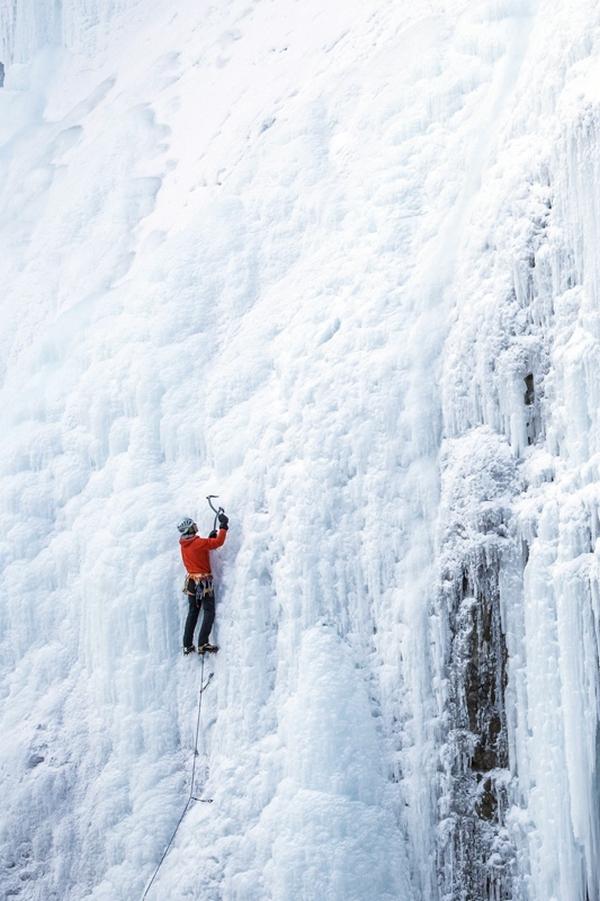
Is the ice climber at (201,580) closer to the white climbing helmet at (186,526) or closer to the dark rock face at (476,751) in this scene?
the white climbing helmet at (186,526)

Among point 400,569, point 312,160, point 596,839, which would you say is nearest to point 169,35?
point 312,160

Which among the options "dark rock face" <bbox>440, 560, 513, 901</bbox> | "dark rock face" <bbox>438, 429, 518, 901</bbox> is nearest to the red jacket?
"dark rock face" <bbox>438, 429, 518, 901</bbox>

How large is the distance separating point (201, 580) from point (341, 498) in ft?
4.37

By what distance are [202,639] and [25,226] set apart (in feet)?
24.0

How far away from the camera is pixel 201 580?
9078mm

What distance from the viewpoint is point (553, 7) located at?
31.5ft

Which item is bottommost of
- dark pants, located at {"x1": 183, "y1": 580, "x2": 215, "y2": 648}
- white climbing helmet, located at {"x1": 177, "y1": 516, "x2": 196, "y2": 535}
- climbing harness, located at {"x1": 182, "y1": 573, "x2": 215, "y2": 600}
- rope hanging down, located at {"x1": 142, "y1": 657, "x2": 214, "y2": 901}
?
rope hanging down, located at {"x1": 142, "y1": 657, "x2": 214, "y2": 901}

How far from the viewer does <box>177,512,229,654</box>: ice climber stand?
905 centimetres

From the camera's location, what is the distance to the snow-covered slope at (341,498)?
25.3 ft

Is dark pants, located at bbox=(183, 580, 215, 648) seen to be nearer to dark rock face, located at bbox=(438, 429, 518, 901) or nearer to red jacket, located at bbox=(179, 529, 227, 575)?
red jacket, located at bbox=(179, 529, 227, 575)

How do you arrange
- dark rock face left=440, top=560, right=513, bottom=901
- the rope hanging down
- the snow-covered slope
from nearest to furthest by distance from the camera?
dark rock face left=440, top=560, right=513, bottom=901
the snow-covered slope
the rope hanging down

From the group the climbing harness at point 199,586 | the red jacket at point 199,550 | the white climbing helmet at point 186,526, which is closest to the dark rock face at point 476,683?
the red jacket at point 199,550

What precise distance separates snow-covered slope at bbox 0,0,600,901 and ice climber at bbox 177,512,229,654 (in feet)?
0.51

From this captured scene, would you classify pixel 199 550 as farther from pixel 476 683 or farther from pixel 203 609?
pixel 476 683
